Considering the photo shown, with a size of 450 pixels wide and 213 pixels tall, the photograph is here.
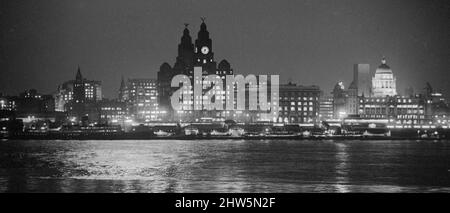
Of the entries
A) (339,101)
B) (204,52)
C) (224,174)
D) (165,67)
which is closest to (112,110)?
(165,67)

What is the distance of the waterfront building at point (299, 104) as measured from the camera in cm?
15838

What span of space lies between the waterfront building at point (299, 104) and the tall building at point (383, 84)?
2678 centimetres

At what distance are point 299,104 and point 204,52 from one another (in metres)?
25.9

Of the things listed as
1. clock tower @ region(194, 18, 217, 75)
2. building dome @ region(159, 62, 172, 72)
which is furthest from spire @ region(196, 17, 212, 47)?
building dome @ region(159, 62, 172, 72)

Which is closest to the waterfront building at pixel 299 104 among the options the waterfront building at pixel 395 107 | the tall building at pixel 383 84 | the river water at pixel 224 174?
the waterfront building at pixel 395 107

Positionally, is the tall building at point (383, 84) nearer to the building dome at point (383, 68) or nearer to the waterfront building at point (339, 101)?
the building dome at point (383, 68)

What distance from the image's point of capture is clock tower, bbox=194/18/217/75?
162125mm

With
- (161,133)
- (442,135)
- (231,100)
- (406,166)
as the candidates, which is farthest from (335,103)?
(406,166)

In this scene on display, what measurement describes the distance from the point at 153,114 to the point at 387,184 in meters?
135

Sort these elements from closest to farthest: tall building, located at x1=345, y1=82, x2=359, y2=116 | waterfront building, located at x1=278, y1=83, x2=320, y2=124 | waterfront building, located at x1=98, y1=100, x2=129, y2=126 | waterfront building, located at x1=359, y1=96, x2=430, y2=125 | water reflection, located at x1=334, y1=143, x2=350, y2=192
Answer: water reflection, located at x1=334, y1=143, x2=350, y2=192 → waterfront building, located at x1=278, y1=83, x2=320, y2=124 → waterfront building, located at x1=359, y1=96, x2=430, y2=125 → tall building, located at x1=345, y1=82, x2=359, y2=116 → waterfront building, located at x1=98, y1=100, x2=129, y2=126

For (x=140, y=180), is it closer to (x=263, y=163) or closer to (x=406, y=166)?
(x=263, y=163)

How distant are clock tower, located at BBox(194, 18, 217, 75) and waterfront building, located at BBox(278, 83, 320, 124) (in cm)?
1781

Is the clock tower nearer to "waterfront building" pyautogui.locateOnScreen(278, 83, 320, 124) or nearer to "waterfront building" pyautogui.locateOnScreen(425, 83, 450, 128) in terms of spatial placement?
"waterfront building" pyautogui.locateOnScreen(278, 83, 320, 124)

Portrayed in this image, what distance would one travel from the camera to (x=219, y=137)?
387ft
